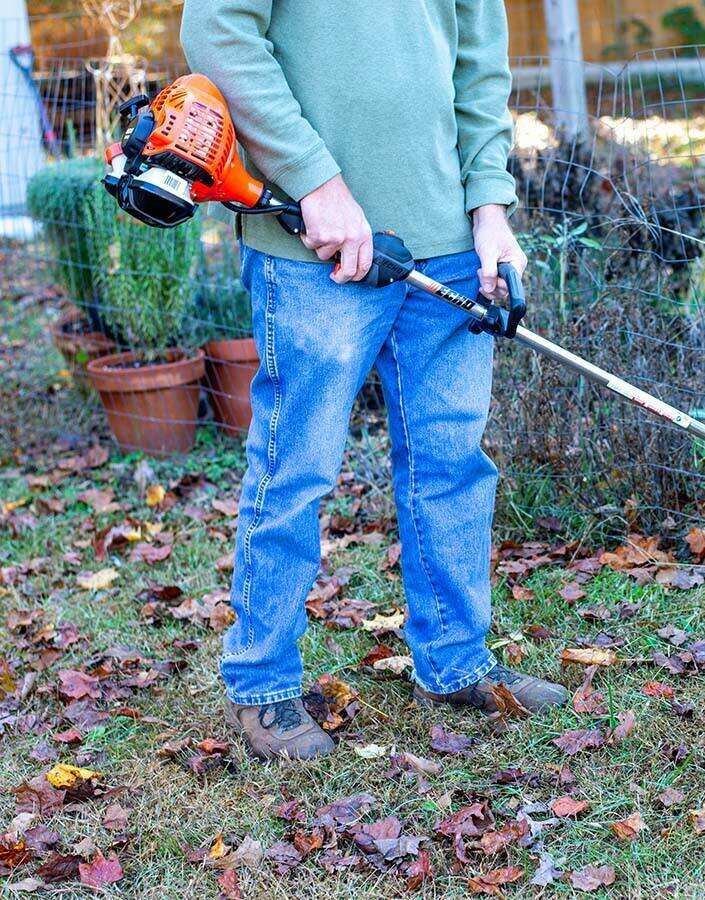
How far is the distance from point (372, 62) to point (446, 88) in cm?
19

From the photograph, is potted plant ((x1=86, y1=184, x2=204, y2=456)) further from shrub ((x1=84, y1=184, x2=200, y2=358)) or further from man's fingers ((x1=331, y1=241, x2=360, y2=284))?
man's fingers ((x1=331, y1=241, x2=360, y2=284))

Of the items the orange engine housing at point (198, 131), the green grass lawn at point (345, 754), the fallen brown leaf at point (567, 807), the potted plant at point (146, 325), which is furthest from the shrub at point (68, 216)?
the fallen brown leaf at point (567, 807)

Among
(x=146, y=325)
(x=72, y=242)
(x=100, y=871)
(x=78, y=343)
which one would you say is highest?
(x=72, y=242)

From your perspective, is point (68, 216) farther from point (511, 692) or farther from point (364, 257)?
point (511, 692)

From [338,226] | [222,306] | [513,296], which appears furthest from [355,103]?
[222,306]

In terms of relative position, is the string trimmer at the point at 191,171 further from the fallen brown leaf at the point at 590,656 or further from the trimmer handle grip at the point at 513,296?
the fallen brown leaf at the point at 590,656

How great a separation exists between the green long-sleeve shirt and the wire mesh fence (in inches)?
37.9

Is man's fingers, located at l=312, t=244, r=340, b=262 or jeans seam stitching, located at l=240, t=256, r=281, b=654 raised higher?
man's fingers, located at l=312, t=244, r=340, b=262

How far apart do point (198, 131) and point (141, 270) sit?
2.63 metres

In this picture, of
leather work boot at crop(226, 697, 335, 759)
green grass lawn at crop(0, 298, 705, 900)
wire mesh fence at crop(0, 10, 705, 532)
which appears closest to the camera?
green grass lawn at crop(0, 298, 705, 900)

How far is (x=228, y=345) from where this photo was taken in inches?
181

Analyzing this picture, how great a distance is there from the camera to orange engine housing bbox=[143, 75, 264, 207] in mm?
1938

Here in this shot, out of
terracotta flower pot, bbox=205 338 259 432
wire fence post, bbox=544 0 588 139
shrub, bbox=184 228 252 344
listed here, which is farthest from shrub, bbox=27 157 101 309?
wire fence post, bbox=544 0 588 139

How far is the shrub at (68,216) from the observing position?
4668mm
